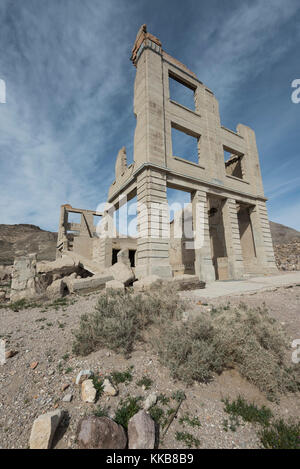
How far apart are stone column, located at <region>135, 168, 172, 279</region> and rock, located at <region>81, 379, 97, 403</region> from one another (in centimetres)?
583

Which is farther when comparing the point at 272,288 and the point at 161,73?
the point at 161,73

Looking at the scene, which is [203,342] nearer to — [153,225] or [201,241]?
[153,225]

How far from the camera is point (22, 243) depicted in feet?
126

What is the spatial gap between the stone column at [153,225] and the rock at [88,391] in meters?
5.83

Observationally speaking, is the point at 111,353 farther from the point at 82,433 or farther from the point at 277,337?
the point at 277,337

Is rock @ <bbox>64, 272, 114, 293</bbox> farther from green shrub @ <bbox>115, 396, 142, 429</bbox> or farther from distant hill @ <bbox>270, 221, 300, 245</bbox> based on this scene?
distant hill @ <bbox>270, 221, 300, 245</bbox>

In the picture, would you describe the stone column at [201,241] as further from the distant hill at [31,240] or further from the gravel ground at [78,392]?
the distant hill at [31,240]

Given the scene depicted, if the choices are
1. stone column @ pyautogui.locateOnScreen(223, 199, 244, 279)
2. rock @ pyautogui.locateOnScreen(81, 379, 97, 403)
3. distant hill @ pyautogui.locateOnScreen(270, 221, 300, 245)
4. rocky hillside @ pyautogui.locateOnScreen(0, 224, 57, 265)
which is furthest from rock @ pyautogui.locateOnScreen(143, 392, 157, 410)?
distant hill @ pyautogui.locateOnScreen(270, 221, 300, 245)

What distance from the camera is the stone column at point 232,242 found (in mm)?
10844

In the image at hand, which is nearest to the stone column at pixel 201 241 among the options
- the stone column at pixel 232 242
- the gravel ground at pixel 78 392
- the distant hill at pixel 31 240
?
the stone column at pixel 232 242

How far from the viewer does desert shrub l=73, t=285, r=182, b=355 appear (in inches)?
116

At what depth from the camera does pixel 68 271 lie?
851cm

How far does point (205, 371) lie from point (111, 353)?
1.32 meters
